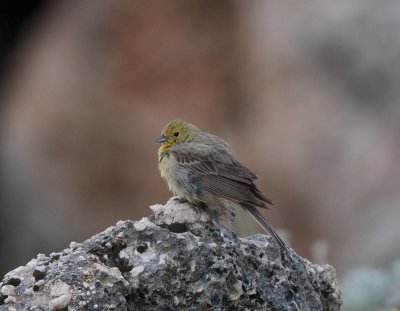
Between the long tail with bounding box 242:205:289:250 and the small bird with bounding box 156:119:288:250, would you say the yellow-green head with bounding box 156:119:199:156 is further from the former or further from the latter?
the long tail with bounding box 242:205:289:250

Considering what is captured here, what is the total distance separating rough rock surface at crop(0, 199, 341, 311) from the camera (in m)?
3.96

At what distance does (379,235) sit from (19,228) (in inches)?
239

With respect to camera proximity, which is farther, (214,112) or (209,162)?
(214,112)

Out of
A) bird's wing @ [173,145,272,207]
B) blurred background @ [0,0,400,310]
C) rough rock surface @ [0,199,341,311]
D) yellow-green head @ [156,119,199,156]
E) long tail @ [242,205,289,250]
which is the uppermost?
blurred background @ [0,0,400,310]

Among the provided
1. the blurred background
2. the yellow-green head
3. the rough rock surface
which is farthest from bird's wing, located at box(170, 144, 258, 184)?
the blurred background

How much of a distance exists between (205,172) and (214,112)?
26.4 ft

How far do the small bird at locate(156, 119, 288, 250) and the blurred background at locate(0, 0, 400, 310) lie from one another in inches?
274

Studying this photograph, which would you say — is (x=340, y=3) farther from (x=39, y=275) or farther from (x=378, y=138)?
(x=39, y=275)

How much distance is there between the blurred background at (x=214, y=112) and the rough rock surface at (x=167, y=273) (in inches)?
351

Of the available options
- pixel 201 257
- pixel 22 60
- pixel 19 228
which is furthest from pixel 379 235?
pixel 201 257

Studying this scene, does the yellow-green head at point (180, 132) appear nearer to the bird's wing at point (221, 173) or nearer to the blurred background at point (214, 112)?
the bird's wing at point (221, 173)

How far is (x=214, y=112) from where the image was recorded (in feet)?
47.6

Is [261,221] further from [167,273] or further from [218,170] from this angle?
[167,273]

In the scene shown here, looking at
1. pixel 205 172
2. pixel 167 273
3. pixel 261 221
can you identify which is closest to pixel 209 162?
pixel 205 172
